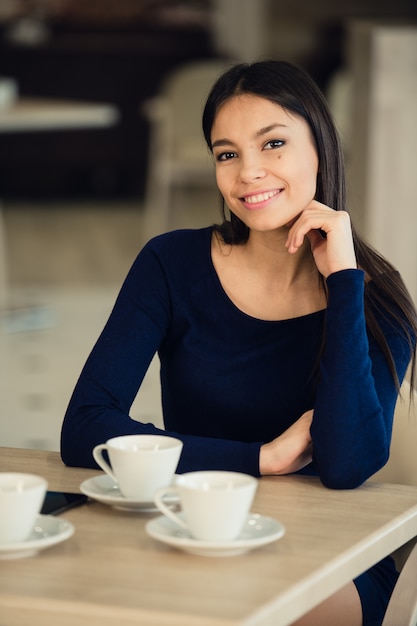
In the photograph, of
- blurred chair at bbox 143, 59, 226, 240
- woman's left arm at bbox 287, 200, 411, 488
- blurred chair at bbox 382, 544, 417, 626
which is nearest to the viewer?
blurred chair at bbox 382, 544, 417, 626

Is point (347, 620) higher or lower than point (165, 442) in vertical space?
lower

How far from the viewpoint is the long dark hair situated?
6.01 feet

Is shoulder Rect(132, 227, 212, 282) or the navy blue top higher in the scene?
shoulder Rect(132, 227, 212, 282)

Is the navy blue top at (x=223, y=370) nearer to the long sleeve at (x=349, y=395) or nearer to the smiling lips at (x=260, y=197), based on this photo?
the long sleeve at (x=349, y=395)

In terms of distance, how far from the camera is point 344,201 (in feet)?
6.45

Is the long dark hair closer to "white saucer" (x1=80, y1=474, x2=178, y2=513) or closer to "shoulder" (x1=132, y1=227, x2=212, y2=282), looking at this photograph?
"shoulder" (x1=132, y1=227, x2=212, y2=282)

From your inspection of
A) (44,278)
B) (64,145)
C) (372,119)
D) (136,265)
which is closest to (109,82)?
(64,145)

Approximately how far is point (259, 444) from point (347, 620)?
9.9 inches

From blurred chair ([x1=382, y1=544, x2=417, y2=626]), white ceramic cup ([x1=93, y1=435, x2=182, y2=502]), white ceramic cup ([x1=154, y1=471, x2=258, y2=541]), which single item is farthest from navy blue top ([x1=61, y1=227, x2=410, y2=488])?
white ceramic cup ([x1=154, y1=471, x2=258, y2=541])

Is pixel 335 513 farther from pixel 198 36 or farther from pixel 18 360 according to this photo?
pixel 198 36

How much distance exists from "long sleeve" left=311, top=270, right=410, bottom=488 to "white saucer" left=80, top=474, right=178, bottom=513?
0.28 meters

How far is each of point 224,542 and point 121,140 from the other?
8215 millimetres

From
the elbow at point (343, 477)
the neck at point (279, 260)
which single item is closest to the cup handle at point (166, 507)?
the elbow at point (343, 477)

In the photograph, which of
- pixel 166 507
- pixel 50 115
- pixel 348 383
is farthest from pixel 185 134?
pixel 166 507
